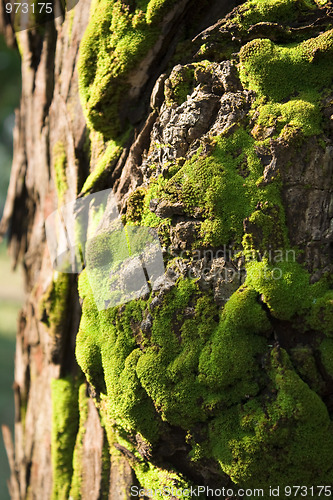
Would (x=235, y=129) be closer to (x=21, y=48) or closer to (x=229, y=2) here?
(x=229, y=2)

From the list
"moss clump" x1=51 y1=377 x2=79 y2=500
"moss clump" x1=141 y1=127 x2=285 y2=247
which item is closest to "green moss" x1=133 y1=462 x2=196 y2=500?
"moss clump" x1=51 y1=377 x2=79 y2=500

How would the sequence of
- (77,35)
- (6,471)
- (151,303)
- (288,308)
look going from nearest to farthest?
(288,308) → (151,303) → (77,35) → (6,471)

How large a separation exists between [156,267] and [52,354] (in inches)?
38.2

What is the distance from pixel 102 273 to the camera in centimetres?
191

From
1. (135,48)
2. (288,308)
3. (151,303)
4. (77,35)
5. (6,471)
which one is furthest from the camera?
(6,471)

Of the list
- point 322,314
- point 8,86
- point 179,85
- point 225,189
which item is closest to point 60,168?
point 179,85

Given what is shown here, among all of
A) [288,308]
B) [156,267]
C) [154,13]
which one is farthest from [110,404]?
[154,13]

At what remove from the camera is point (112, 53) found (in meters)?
1.92

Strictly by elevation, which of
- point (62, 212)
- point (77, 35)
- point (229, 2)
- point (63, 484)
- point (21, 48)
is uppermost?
point (21, 48)

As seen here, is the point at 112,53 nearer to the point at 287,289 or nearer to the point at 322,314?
the point at 287,289

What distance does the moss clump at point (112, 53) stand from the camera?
1858mm

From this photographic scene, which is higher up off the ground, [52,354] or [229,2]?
[229,2]

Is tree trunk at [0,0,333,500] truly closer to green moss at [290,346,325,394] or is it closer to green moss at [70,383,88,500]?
green moss at [290,346,325,394]

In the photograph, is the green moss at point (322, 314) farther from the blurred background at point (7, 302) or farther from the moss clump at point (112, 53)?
the blurred background at point (7, 302)
